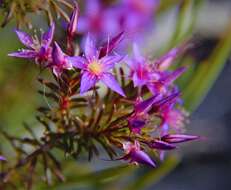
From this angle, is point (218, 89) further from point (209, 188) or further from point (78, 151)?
point (78, 151)

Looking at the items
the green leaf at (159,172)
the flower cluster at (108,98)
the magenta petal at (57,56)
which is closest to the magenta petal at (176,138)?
the flower cluster at (108,98)

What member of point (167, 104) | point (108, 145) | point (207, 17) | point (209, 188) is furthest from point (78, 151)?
point (207, 17)

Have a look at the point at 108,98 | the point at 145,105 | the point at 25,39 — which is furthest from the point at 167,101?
the point at 25,39

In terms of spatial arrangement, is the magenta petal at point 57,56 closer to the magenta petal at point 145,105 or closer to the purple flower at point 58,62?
the purple flower at point 58,62

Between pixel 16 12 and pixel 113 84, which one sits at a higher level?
pixel 16 12

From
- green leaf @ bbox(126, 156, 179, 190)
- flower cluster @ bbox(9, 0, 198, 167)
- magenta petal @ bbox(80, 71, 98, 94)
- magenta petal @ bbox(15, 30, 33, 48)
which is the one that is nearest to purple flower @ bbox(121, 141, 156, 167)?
flower cluster @ bbox(9, 0, 198, 167)

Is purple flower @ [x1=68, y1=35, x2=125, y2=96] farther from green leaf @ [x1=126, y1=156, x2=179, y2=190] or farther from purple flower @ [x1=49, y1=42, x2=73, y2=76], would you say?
green leaf @ [x1=126, y1=156, x2=179, y2=190]

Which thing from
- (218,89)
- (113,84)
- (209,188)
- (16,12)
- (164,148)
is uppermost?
(16,12)
